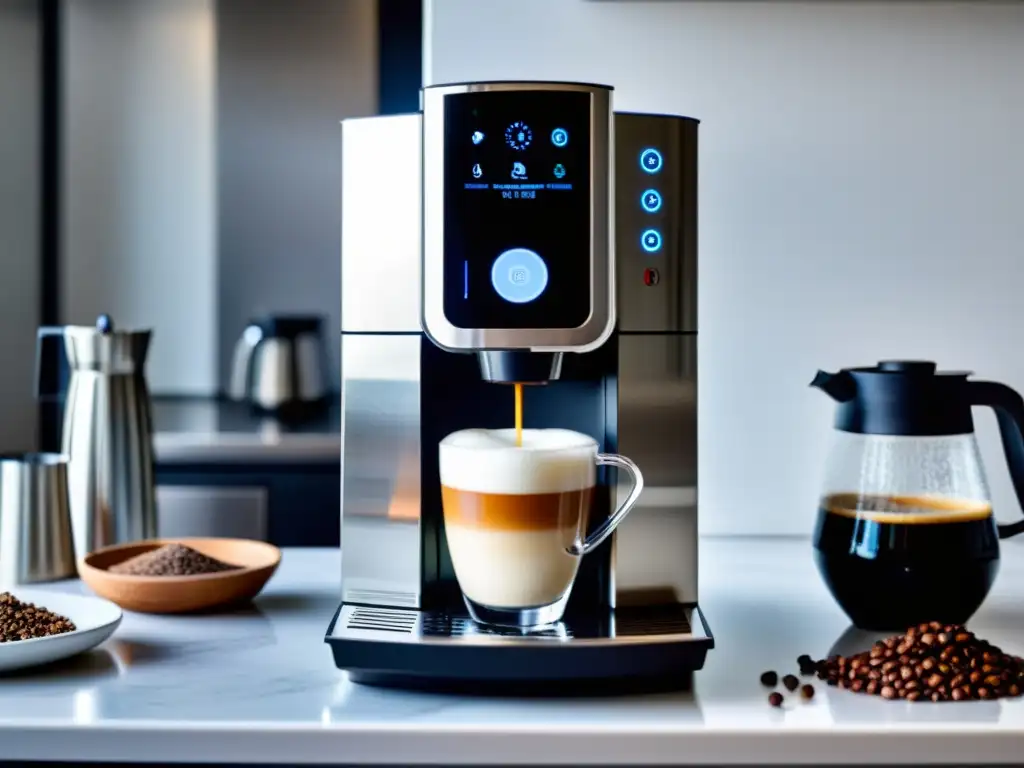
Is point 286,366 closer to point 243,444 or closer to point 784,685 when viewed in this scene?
point 243,444

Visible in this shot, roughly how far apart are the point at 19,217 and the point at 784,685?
7.71 ft

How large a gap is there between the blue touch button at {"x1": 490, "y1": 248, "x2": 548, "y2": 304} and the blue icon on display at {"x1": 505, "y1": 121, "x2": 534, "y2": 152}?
8cm

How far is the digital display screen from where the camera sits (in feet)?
2.76

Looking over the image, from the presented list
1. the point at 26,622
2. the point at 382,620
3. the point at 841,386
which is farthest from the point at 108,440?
the point at 841,386

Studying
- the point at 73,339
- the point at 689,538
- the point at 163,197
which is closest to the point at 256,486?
the point at 73,339

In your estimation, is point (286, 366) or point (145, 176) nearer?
point (286, 366)

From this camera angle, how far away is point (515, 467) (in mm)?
813

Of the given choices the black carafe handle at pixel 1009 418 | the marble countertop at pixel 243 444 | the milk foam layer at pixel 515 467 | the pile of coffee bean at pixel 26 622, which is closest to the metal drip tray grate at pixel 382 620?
the milk foam layer at pixel 515 467

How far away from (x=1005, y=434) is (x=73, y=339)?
91cm

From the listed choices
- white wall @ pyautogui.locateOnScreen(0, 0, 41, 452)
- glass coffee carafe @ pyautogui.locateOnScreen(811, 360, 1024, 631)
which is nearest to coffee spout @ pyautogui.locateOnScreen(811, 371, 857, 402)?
glass coffee carafe @ pyautogui.locateOnScreen(811, 360, 1024, 631)

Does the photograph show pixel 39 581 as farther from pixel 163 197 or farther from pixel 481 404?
pixel 163 197

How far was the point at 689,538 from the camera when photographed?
92 centimetres

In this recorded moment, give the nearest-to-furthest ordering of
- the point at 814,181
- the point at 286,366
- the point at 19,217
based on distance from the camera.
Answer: the point at 814,181
the point at 286,366
the point at 19,217

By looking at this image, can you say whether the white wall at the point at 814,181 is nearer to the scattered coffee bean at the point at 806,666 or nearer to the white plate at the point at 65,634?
the scattered coffee bean at the point at 806,666
